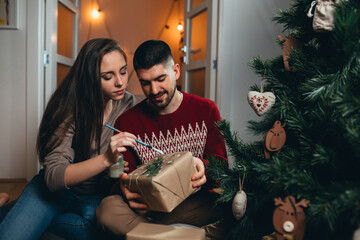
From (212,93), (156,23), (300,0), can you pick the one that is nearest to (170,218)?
(300,0)

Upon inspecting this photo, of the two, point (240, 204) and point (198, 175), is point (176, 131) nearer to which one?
point (198, 175)

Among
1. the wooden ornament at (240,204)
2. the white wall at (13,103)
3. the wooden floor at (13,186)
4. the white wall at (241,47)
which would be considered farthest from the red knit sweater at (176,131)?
the white wall at (13,103)

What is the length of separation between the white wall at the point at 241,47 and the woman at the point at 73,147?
1.03 m

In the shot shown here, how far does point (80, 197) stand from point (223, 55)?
A: 1426 millimetres

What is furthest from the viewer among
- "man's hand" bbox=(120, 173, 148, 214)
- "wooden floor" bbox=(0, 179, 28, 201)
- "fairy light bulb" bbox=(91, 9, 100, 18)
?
"fairy light bulb" bbox=(91, 9, 100, 18)

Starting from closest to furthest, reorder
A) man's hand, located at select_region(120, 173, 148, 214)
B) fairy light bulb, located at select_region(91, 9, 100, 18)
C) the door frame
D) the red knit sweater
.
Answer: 1. man's hand, located at select_region(120, 173, 148, 214)
2. the red knit sweater
3. the door frame
4. fairy light bulb, located at select_region(91, 9, 100, 18)

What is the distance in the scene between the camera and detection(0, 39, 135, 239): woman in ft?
3.99

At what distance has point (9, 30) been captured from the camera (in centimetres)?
256

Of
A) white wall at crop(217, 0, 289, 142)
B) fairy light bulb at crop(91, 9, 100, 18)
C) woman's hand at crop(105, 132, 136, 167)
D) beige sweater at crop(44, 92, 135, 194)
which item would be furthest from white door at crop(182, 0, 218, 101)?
fairy light bulb at crop(91, 9, 100, 18)

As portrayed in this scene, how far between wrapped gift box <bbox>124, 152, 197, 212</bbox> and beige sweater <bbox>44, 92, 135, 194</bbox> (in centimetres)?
34

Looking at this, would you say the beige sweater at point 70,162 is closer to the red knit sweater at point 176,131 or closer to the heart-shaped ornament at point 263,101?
the red knit sweater at point 176,131

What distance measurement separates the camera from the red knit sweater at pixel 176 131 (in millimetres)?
1299

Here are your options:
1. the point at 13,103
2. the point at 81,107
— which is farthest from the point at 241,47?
the point at 13,103

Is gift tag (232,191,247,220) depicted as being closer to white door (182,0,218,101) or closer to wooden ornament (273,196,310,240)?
wooden ornament (273,196,310,240)
